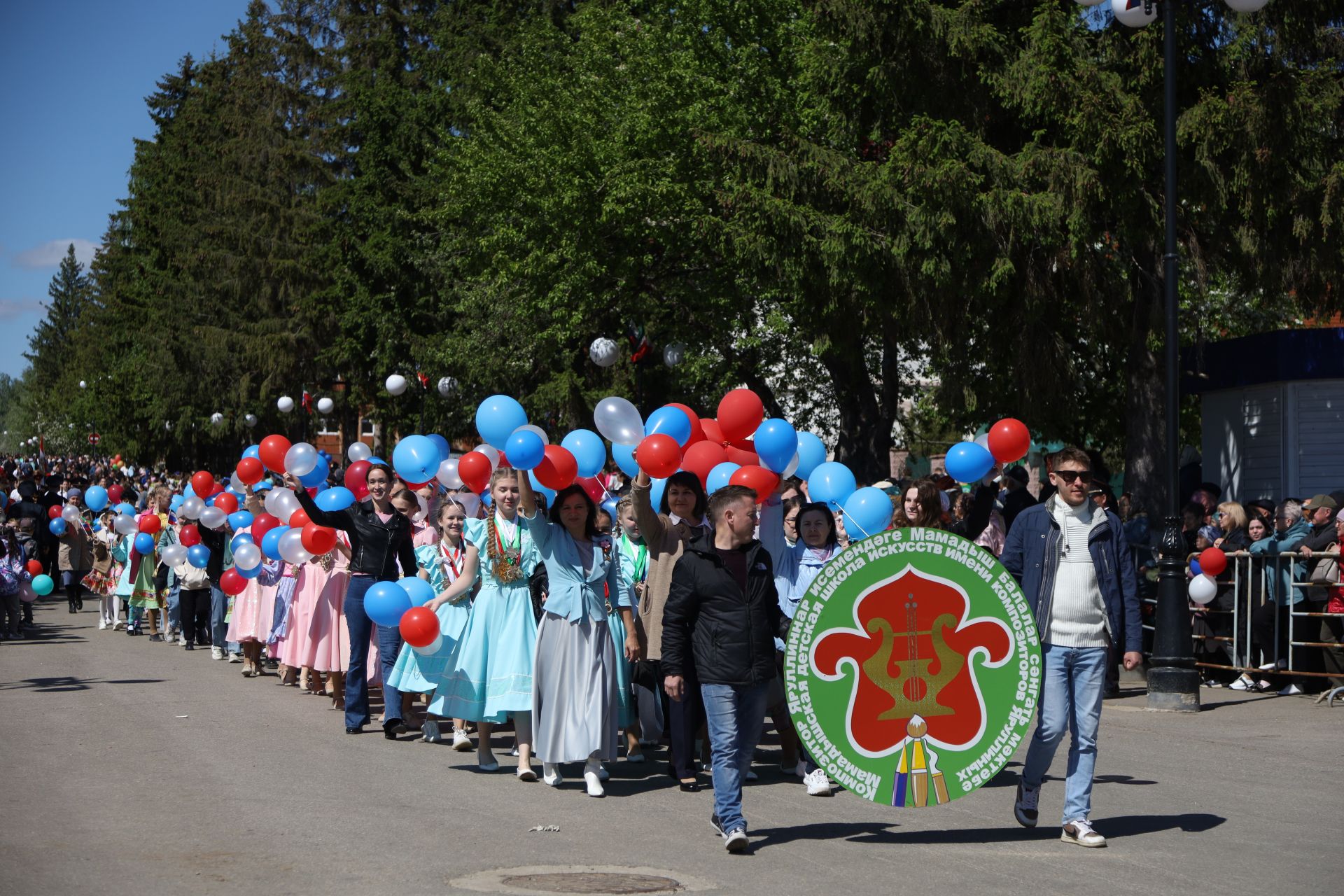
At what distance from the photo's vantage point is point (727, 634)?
741 centimetres

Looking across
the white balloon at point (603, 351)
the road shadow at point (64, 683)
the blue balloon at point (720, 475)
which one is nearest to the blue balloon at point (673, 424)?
the blue balloon at point (720, 475)

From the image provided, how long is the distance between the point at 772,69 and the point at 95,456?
188 ft

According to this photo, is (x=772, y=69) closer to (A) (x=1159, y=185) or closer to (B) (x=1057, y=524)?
(A) (x=1159, y=185)

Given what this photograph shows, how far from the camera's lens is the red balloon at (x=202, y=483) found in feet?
56.5

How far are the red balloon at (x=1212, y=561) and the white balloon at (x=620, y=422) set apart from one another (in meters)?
6.70

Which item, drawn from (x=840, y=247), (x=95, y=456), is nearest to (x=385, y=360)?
(x=840, y=247)

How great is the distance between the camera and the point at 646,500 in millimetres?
8953

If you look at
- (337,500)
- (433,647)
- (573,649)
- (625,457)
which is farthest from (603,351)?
(573,649)

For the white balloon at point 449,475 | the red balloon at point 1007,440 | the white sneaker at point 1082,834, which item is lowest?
the white sneaker at point 1082,834

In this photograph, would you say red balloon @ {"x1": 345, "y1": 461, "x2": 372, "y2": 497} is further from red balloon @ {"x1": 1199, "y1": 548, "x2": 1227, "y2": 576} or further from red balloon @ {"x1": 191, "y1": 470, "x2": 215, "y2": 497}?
red balloon @ {"x1": 1199, "y1": 548, "x2": 1227, "y2": 576}

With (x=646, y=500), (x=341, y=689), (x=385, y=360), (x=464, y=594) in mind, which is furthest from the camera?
(x=385, y=360)

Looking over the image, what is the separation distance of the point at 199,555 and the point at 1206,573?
36.2 ft

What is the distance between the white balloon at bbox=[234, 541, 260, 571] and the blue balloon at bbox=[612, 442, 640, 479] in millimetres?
5363

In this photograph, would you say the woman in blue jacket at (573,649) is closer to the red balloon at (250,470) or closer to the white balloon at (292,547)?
the white balloon at (292,547)
